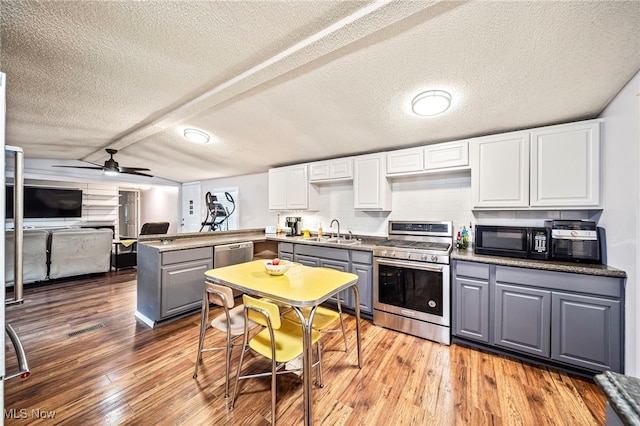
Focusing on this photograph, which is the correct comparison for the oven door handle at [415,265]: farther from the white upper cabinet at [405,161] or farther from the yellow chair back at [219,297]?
the yellow chair back at [219,297]

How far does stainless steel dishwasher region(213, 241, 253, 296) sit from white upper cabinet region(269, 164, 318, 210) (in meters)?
0.86

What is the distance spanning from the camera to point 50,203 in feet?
17.7

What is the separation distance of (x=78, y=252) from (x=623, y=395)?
6217mm

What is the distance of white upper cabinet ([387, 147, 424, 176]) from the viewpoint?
2846 millimetres

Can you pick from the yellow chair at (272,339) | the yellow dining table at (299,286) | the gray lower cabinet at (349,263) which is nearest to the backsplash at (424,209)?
the gray lower cabinet at (349,263)

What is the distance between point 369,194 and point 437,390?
210 centimetres

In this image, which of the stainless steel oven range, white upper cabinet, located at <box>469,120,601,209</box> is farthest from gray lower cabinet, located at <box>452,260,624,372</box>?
white upper cabinet, located at <box>469,120,601,209</box>

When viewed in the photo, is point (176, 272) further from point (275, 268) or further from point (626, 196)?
point (626, 196)

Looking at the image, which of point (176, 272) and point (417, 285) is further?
point (176, 272)

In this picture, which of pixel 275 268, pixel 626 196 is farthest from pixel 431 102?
pixel 275 268

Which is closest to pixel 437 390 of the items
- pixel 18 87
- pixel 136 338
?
pixel 136 338

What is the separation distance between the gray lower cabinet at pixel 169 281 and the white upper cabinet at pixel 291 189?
4.55 feet

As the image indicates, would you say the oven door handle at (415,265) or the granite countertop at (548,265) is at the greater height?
the granite countertop at (548,265)

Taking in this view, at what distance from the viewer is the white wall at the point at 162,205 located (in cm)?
673
